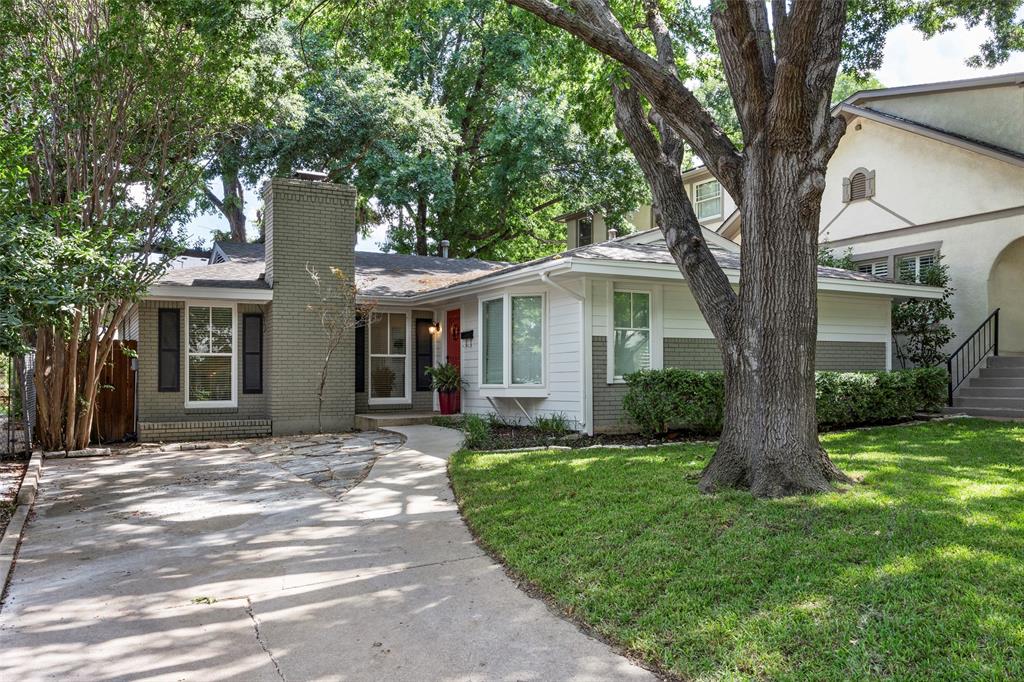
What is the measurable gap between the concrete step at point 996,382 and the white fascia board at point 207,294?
13476 mm

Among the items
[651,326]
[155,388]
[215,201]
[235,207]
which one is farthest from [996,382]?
[215,201]

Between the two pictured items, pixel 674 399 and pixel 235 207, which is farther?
pixel 235 207

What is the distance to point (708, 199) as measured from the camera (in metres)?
21.9

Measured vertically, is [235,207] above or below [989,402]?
above

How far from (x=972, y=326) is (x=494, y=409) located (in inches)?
394

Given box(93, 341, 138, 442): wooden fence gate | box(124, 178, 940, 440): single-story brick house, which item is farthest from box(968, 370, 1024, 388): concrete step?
box(93, 341, 138, 442): wooden fence gate

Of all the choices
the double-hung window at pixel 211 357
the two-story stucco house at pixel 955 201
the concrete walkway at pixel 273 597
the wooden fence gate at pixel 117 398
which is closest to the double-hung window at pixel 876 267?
the two-story stucco house at pixel 955 201

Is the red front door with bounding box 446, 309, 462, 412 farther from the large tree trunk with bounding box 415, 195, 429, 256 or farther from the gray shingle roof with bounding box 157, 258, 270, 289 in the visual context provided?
the large tree trunk with bounding box 415, 195, 429, 256

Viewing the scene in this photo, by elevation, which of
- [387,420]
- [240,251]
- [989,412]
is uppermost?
[240,251]

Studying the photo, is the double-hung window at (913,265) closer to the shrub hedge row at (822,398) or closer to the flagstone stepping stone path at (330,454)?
the shrub hedge row at (822,398)

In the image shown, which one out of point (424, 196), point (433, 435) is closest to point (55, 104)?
point (433, 435)

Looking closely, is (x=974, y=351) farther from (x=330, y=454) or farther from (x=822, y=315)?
(x=330, y=454)

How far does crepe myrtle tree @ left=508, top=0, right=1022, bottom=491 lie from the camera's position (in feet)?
18.9

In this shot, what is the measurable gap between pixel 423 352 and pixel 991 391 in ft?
36.3
